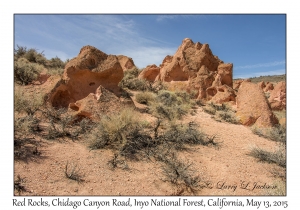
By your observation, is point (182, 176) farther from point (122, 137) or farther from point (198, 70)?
point (198, 70)

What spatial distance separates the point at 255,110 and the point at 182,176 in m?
5.41

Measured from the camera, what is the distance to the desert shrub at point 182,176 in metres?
3.58

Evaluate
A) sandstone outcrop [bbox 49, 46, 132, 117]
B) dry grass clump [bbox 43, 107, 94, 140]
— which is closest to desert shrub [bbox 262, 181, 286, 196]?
dry grass clump [bbox 43, 107, 94, 140]

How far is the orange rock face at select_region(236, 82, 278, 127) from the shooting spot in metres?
7.56

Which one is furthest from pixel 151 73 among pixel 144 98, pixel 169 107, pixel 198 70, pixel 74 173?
pixel 74 173

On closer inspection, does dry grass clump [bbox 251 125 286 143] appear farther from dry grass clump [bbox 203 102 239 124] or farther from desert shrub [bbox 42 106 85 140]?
desert shrub [bbox 42 106 85 140]

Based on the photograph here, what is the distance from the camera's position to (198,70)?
12516 mm

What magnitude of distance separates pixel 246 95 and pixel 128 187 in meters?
6.79

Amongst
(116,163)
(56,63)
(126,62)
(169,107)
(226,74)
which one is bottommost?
(116,163)

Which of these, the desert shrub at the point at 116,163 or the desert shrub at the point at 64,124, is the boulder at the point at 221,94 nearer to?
the desert shrub at the point at 64,124

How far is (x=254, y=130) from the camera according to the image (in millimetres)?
7027

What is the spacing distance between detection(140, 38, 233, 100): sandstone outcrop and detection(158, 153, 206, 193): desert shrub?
7918 mm
